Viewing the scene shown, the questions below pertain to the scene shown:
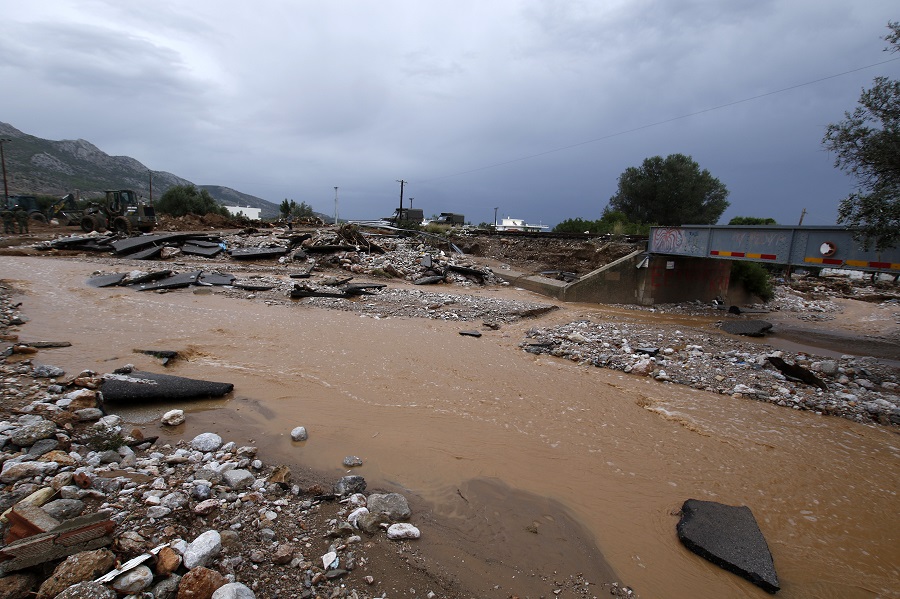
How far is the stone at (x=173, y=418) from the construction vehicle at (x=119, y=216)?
79.6 ft

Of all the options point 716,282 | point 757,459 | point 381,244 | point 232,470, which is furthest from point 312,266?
point 716,282

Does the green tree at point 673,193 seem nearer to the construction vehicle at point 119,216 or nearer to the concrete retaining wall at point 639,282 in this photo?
the concrete retaining wall at point 639,282

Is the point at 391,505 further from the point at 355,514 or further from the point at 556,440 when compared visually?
the point at 556,440

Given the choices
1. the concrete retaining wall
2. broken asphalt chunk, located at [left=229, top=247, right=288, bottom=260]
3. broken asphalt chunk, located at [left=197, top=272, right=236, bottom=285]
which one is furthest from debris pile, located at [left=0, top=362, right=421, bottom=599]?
broken asphalt chunk, located at [left=229, top=247, right=288, bottom=260]

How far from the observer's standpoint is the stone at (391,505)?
10.9ft

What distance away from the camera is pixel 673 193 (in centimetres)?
3881

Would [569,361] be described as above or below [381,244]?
below

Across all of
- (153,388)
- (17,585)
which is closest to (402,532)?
(17,585)

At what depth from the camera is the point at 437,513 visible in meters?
3.51

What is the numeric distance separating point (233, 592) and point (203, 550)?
42 cm

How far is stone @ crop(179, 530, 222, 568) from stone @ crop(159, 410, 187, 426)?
2422mm

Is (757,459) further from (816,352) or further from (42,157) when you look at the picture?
(42,157)

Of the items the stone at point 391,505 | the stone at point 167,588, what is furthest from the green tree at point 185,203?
the stone at point 167,588

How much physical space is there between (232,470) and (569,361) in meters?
6.58
